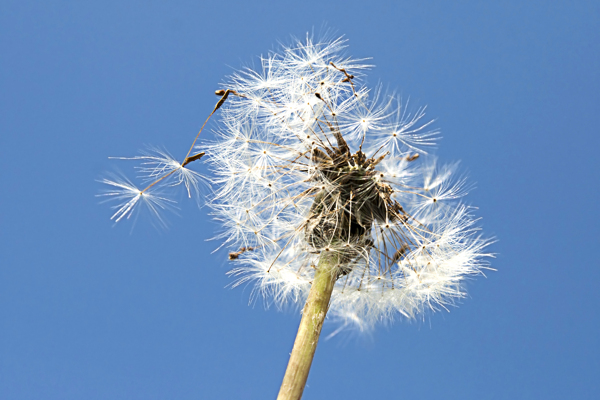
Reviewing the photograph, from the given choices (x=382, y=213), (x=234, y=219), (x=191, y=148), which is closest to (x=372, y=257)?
(x=382, y=213)

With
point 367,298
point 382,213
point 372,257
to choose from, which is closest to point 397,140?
point 382,213

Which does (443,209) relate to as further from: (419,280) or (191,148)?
(191,148)

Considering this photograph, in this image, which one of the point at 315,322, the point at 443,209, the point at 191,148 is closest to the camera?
the point at 315,322

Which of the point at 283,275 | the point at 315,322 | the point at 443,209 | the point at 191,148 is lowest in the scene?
the point at 315,322

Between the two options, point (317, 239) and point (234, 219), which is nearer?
point (317, 239)

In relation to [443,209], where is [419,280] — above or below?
below

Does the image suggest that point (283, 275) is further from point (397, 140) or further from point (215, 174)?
point (397, 140)

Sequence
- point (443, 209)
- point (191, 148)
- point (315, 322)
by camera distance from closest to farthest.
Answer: point (315, 322), point (191, 148), point (443, 209)
